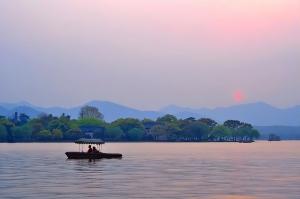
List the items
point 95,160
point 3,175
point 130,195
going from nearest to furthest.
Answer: point 130,195, point 3,175, point 95,160

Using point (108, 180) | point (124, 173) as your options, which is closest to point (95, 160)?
point (124, 173)

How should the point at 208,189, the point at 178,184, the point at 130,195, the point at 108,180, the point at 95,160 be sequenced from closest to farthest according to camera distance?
1. the point at 130,195
2. the point at 208,189
3. the point at 178,184
4. the point at 108,180
5. the point at 95,160

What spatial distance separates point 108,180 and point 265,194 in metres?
17.6

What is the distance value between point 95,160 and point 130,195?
5779 centimetres

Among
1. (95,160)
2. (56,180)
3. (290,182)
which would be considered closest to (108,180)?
(56,180)

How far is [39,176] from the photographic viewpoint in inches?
2571

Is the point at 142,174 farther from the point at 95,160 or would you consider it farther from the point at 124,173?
the point at 95,160

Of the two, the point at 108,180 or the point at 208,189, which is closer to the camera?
the point at 208,189

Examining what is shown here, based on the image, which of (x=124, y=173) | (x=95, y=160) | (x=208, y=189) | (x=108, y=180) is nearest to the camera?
(x=208, y=189)

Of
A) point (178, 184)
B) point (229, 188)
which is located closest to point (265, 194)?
point (229, 188)

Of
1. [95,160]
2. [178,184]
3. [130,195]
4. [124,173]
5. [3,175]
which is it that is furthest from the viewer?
[95,160]

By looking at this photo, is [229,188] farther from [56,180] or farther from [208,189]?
[56,180]

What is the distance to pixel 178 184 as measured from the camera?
5716cm

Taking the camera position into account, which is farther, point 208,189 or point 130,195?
point 208,189
